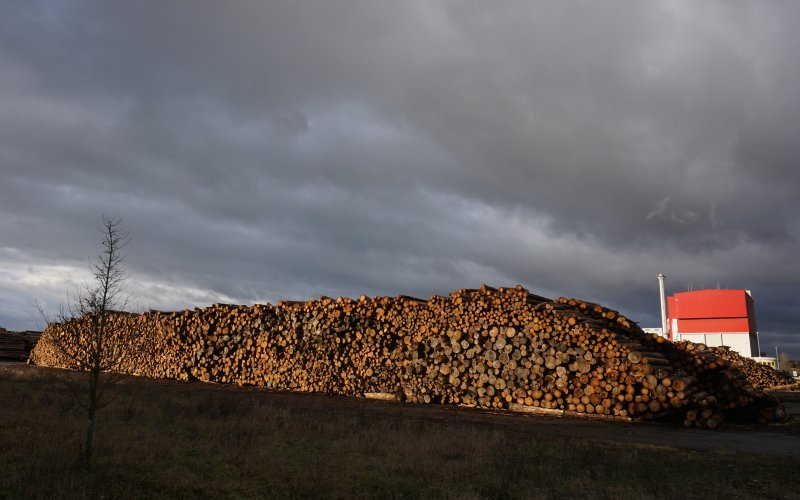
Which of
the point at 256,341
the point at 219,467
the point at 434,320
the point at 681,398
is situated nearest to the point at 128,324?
Answer: the point at 256,341

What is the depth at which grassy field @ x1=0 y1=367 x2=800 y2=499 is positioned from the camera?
18.4 ft

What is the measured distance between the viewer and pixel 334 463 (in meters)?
6.66

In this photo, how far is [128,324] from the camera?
26.3 metres

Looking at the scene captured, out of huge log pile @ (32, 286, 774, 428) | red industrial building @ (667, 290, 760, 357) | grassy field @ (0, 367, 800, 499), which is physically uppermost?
red industrial building @ (667, 290, 760, 357)

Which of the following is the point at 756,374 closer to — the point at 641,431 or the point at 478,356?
the point at 478,356

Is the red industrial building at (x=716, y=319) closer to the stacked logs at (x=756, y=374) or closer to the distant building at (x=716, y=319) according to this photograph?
the distant building at (x=716, y=319)

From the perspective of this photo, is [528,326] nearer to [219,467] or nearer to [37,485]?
[219,467]

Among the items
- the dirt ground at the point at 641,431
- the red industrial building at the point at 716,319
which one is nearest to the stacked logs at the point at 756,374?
the dirt ground at the point at 641,431

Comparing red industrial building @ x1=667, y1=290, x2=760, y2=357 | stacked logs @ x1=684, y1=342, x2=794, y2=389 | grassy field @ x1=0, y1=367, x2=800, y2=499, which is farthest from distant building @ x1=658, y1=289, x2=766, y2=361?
grassy field @ x1=0, y1=367, x2=800, y2=499

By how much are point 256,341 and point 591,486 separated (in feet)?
54.1

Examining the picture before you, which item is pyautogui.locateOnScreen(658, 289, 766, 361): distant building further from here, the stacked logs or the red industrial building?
the stacked logs

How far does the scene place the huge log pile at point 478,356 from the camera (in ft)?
42.8

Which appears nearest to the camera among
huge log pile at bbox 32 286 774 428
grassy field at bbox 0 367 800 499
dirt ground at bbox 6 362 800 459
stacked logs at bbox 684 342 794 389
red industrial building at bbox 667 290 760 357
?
grassy field at bbox 0 367 800 499

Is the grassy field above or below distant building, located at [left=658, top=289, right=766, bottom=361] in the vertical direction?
below
